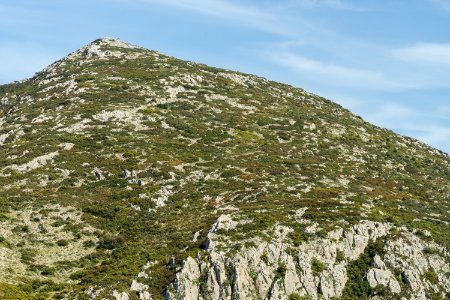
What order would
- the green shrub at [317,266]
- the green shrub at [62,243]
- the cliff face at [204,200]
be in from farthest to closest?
1. the green shrub at [62,243]
2. the green shrub at [317,266]
3. the cliff face at [204,200]

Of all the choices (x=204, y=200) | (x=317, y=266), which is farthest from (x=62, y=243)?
(x=317, y=266)

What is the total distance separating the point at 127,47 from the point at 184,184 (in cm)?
8811

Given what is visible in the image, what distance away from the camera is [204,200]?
184ft

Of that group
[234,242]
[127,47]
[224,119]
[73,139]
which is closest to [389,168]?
[224,119]

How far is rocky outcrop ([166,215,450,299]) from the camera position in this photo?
39719 mm

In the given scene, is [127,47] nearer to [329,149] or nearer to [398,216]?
[329,149]

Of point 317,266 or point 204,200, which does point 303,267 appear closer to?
point 317,266

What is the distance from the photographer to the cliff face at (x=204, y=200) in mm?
41281

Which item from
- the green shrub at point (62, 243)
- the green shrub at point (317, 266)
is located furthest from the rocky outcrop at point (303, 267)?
the green shrub at point (62, 243)

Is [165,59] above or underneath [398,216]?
above

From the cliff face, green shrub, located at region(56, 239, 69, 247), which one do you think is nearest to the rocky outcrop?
the cliff face

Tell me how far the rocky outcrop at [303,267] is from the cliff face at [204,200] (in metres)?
0.12

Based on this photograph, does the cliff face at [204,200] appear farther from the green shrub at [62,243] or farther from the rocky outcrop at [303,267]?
the green shrub at [62,243]

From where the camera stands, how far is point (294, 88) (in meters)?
126
